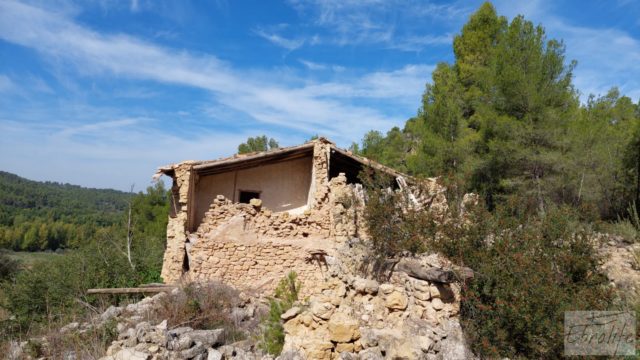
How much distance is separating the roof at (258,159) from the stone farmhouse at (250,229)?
0.03 m

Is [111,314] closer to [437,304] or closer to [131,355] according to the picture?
[131,355]

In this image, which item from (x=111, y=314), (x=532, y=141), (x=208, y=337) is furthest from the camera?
(x=532, y=141)

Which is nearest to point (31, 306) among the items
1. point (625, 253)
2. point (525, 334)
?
point (525, 334)

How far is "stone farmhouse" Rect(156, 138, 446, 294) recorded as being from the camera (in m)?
10.5

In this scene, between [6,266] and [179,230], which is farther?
[6,266]

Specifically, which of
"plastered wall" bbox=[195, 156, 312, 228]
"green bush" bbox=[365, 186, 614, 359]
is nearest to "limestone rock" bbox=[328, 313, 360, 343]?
"green bush" bbox=[365, 186, 614, 359]

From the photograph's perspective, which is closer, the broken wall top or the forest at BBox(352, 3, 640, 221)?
the broken wall top

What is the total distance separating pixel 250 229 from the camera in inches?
428

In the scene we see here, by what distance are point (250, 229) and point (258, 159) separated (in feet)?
7.78

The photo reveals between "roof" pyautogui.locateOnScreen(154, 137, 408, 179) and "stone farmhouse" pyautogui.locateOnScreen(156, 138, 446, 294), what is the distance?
0.03 m

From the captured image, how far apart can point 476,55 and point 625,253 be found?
12.2 meters

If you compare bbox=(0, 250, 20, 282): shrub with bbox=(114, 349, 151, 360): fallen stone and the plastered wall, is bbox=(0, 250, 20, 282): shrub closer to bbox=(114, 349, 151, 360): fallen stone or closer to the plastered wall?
the plastered wall

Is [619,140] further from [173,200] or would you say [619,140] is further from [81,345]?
[81,345]

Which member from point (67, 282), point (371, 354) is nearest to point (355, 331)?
point (371, 354)
